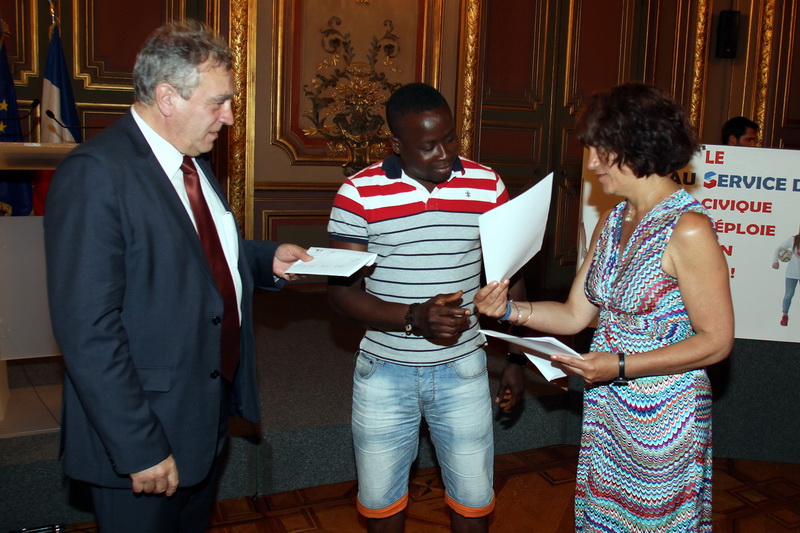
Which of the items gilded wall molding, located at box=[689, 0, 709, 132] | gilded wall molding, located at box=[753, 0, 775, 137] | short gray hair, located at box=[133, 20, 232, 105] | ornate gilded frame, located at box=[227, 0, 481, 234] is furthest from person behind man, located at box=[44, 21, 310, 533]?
gilded wall molding, located at box=[753, 0, 775, 137]

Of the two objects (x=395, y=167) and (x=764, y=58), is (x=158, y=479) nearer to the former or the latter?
(x=395, y=167)

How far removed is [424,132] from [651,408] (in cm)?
86

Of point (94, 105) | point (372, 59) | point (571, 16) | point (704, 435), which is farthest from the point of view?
point (571, 16)

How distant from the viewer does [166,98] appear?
1433 millimetres

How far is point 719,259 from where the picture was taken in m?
1.50

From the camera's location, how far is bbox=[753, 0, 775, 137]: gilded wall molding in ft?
19.8

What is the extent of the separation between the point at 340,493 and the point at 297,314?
197cm

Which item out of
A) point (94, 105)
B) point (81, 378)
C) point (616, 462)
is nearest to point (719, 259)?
point (616, 462)

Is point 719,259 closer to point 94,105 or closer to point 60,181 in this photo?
point 60,181

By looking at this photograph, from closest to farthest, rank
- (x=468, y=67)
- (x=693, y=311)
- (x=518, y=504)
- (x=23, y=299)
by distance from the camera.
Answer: (x=693, y=311) → (x=23, y=299) → (x=518, y=504) → (x=468, y=67)

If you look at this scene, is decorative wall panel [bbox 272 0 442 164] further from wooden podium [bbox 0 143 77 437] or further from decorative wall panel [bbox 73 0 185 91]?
wooden podium [bbox 0 143 77 437]

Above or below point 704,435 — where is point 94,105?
above

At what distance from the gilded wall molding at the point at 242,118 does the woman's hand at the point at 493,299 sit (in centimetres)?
356

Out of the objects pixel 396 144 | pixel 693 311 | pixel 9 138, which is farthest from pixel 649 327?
pixel 9 138
